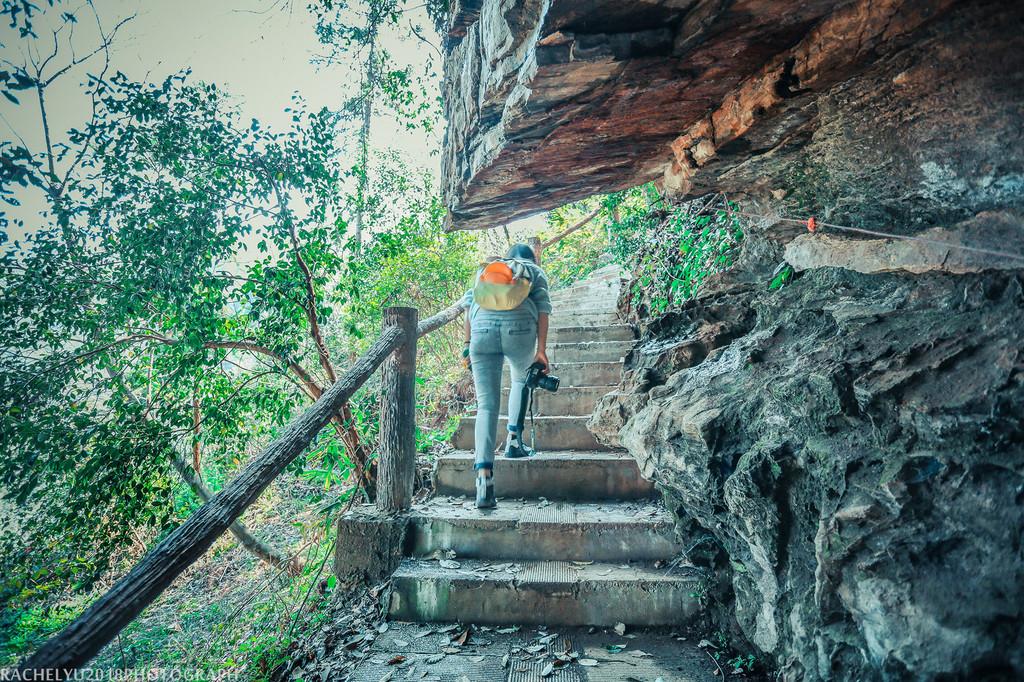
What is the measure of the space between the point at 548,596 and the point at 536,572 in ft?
0.50

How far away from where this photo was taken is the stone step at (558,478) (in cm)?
304

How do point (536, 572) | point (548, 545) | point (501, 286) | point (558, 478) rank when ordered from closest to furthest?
point (536, 572)
point (548, 545)
point (501, 286)
point (558, 478)

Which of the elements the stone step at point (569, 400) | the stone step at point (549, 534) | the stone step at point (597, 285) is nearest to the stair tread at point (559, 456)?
the stone step at point (549, 534)

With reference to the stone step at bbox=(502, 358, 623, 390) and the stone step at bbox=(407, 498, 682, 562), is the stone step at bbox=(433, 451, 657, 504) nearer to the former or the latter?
the stone step at bbox=(407, 498, 682, 562)

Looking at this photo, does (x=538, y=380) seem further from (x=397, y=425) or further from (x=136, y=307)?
(x=136, y=307)

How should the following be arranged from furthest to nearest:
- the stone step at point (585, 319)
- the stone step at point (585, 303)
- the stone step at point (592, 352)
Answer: the stone step at point (585, 303)
the stone step at point (585, 319)
the stone step at point (592, 352)

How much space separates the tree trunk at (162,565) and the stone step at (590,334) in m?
3.29

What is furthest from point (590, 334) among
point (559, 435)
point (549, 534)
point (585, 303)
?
point (549, 534)

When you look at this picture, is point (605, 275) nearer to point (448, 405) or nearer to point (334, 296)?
point (448, 405)

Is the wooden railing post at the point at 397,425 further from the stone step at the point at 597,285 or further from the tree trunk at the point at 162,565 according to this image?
the stone step at the point at 597,285

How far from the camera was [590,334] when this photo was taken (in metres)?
5.07

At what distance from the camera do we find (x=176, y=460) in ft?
9.39

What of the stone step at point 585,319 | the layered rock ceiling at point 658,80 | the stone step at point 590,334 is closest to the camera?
the layered rock ceiling at point 658,80

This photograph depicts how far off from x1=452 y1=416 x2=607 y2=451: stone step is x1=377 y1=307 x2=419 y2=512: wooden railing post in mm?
812
